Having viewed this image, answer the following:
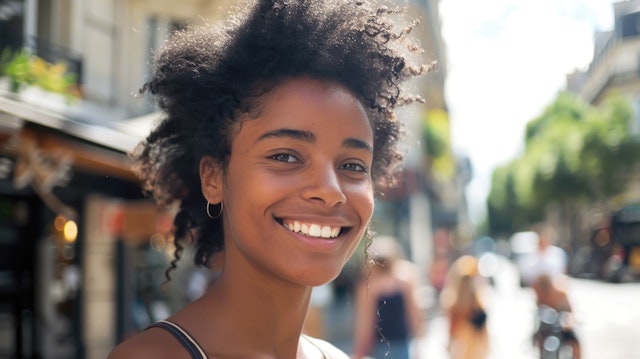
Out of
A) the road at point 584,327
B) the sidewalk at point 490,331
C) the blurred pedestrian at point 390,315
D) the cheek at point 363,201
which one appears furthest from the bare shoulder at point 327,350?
the road at point 584,327

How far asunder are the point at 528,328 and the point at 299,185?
1570 cm

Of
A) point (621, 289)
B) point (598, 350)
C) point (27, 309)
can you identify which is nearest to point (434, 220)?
point (621, 289)

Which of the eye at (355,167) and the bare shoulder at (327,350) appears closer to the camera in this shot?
the eye at (355,167)

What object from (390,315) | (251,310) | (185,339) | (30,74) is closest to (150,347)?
(185,339)

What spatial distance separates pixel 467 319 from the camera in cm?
752

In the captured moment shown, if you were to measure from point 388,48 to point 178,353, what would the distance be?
2.90 ft

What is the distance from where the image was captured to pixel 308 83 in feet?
5.32

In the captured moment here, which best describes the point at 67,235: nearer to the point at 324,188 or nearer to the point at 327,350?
the point at 327,350

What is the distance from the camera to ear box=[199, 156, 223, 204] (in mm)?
1702

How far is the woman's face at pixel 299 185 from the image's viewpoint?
153 centimetres

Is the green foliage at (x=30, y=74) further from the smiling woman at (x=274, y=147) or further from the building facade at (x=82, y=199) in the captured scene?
the smiling woman at (x=274, y=147)

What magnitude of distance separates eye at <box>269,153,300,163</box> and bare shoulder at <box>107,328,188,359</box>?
0.42 meters

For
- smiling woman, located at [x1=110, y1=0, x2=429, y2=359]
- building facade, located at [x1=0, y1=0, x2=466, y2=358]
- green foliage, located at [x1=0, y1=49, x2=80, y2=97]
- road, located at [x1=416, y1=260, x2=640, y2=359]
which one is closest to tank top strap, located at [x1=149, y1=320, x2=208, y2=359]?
smiling woman, located at [x1=110, y1=0, x2=429, y2=359]

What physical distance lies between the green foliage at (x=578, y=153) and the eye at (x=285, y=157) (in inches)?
1694
